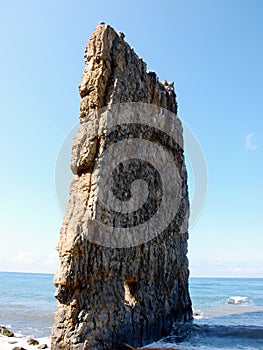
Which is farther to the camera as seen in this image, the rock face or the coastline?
the coastline

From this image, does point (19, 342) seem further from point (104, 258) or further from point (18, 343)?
point (104, 258)

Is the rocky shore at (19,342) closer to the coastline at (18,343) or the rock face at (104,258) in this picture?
the coastline at (18,343)

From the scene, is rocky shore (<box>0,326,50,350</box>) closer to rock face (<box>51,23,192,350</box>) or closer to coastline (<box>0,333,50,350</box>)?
coastline (<box>0,333,50,350</box>)

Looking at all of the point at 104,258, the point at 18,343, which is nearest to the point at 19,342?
the point at 18,343

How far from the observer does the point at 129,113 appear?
11188 mm

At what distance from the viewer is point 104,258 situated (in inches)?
372

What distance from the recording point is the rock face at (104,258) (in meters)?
8.84

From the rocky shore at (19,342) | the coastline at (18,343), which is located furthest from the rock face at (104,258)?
the coastline at (18,343)

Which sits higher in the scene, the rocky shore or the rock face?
the rock face

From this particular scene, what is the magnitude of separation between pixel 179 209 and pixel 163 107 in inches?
180

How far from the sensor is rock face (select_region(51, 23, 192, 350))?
29.0 ft

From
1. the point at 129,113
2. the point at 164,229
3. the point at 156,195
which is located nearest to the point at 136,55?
the point at 129,113

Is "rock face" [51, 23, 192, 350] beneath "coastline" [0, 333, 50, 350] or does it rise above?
above

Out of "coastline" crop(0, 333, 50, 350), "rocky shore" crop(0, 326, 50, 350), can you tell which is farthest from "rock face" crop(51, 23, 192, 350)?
"coastline" crop(0, 333, 50, 350)
